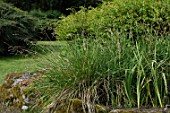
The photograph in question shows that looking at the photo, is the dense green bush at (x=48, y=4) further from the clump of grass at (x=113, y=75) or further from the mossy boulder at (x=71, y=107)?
the mossy boulder at (x=71, y=107)

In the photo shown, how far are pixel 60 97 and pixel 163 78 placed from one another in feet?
4.29

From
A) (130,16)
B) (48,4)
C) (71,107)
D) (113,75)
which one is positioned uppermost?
(48,4)

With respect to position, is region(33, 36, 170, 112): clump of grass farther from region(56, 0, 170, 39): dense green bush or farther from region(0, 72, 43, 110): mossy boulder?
region(56, 0, 170, 39): dense green bush

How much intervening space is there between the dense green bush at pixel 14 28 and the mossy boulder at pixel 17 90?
617cm

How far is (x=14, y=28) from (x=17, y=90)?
7523 millimetres

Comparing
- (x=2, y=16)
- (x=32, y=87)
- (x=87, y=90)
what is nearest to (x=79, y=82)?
(x=87, y=90)

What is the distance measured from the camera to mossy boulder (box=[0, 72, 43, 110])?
5.11 meters

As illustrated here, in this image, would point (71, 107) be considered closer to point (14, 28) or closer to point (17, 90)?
point (17, 90)

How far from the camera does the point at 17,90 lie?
526 cm

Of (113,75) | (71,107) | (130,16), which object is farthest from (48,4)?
(71,107)

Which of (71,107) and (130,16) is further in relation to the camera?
(130,16)

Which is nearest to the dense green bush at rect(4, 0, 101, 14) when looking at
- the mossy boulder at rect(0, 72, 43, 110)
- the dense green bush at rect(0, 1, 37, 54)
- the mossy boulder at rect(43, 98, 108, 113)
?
the dense green bush at rect(0, 1, 37, 54)

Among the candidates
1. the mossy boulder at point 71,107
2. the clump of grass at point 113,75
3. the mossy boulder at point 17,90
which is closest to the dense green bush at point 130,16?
the mossy boulder at point 17,90

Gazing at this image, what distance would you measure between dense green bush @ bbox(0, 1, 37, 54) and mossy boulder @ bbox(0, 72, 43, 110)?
617 cm
